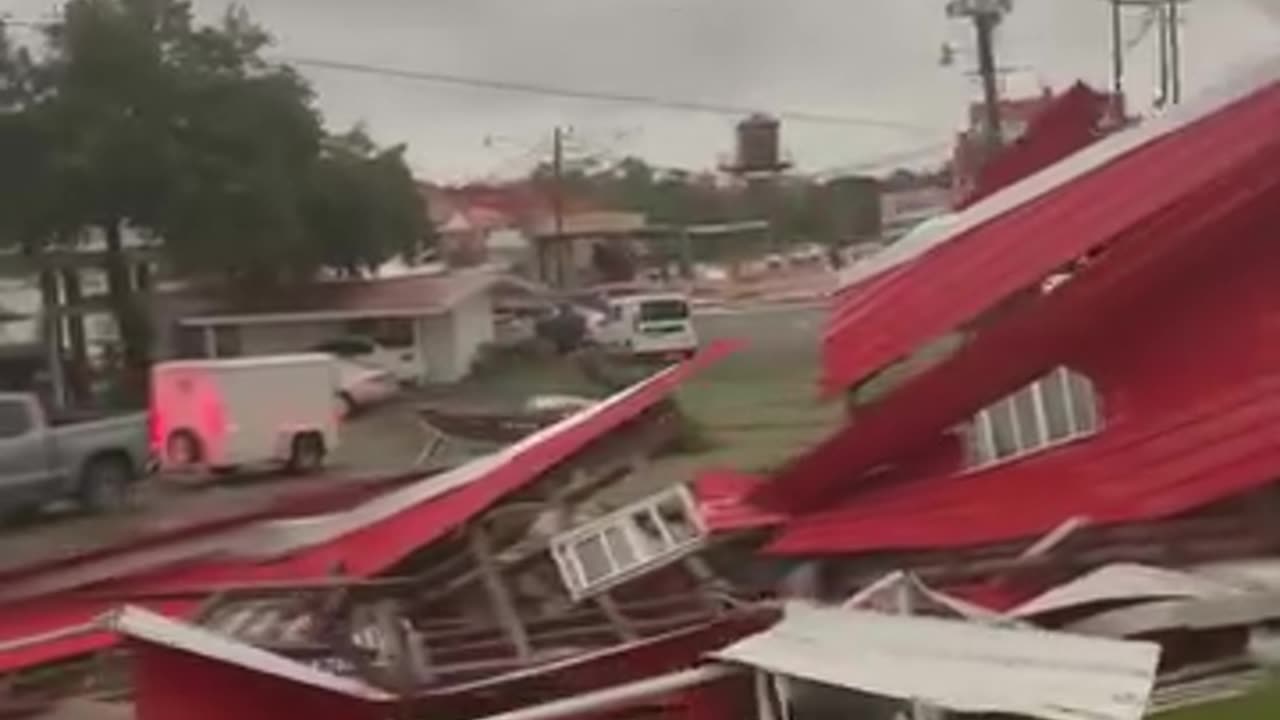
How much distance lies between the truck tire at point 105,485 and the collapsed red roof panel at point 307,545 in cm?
1052

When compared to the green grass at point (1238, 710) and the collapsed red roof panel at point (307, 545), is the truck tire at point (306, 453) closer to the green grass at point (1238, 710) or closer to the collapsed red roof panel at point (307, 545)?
the collapsed red roof panel at point (307, 545)

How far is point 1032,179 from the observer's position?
850cm

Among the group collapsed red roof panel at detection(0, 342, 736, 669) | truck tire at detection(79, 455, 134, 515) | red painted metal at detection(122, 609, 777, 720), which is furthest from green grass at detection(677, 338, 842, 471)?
truck tire at detection(79, 455, 134, 515)

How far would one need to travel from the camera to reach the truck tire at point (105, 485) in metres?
18.3

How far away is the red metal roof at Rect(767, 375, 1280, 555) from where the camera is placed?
19.7 ft

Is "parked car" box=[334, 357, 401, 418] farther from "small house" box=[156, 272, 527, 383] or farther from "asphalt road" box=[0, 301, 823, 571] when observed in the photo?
"small house" box=[156, 272, 527, 383]

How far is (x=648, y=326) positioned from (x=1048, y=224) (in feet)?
57.5

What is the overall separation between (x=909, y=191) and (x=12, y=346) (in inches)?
476

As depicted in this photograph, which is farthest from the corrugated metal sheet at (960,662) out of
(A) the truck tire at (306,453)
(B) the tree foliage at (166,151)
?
(B) the tree foliage at (166,151)

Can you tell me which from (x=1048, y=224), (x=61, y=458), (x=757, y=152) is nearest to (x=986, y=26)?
(x=757, y=152)

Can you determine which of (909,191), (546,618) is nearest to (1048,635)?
(546,618)

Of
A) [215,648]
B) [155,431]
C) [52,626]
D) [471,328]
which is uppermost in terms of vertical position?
[215,648]

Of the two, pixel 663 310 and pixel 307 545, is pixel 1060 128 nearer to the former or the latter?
pixel 307 545

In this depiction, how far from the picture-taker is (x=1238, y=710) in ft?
15.4
